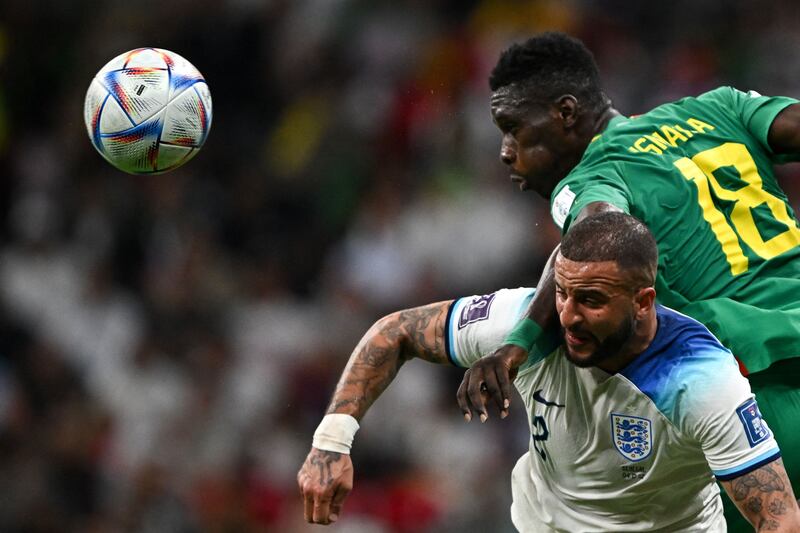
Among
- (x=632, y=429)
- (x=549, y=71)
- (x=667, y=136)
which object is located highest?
(x=549, y=71)

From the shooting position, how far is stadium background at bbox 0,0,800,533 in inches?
371

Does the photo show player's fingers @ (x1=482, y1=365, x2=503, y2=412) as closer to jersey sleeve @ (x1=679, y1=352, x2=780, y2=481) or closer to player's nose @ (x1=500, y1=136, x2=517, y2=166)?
jersey sleeve @ (x1=679, y1=352, x2=780, y2=481)

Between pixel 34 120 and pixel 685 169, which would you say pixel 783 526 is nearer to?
pixel 685 169

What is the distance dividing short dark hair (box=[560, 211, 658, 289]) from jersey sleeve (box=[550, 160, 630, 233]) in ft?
0.95

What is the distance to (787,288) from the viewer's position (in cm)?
499

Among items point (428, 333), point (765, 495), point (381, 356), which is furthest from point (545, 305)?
point (765, 495)

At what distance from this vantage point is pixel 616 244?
14.3ft

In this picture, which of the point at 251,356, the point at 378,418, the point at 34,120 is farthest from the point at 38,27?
the point at 378,418

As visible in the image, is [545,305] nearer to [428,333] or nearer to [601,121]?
[428,333]

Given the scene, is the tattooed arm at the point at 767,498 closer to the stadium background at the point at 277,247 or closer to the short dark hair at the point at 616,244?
the short dark hair at the point at 616,244

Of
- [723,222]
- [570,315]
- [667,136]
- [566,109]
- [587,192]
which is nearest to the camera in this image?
[570,315]

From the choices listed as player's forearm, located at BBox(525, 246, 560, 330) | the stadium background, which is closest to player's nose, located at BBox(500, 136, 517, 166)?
player's forearm, located at BBox(525, 246, 560, 330)

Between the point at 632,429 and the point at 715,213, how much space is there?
97 centimetres

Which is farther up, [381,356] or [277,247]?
[381,356]
